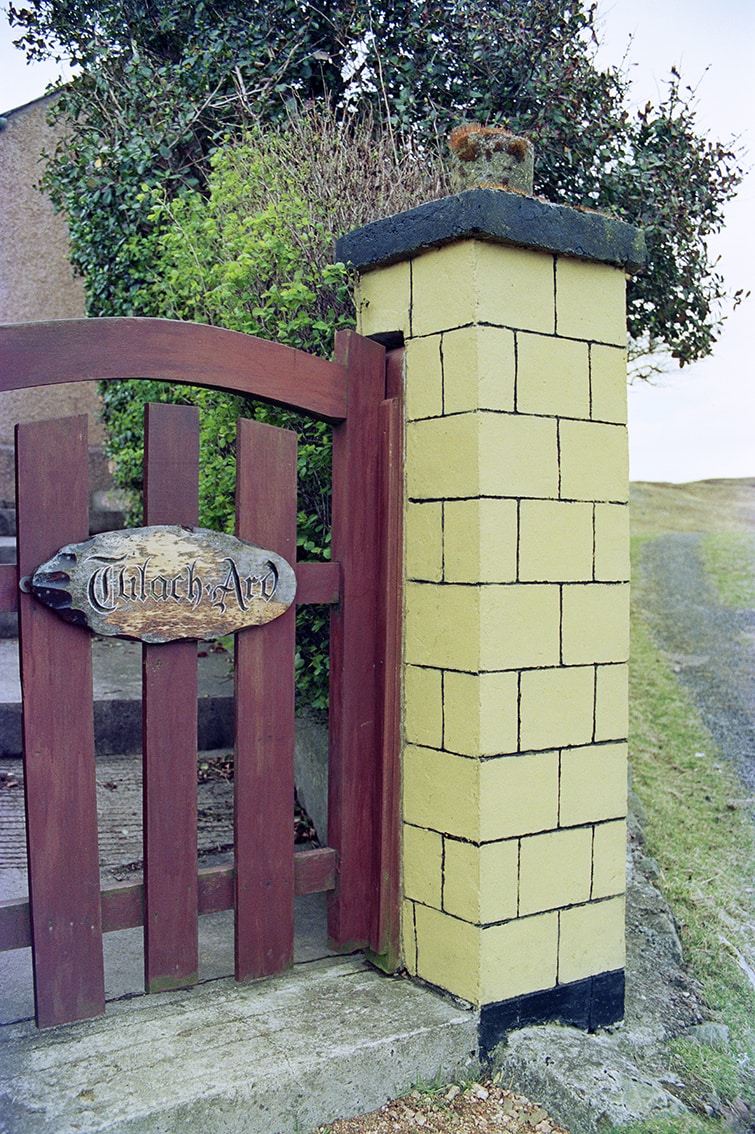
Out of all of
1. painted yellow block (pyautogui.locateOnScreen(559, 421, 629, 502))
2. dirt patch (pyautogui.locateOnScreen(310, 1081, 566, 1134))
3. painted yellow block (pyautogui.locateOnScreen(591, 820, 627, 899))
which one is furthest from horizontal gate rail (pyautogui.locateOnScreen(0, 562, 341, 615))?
dirt patch (pyautogui.locateOnScreen(310, 1081, 566, 1134))

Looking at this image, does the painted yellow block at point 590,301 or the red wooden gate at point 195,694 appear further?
the painted yellow block at point 590,301

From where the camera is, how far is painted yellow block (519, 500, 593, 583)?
2525mm

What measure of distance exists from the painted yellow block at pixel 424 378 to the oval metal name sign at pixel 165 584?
55cm

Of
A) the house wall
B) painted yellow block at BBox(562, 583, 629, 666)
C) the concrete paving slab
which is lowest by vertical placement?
the concrete paving slab

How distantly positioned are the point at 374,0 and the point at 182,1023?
5498 mm

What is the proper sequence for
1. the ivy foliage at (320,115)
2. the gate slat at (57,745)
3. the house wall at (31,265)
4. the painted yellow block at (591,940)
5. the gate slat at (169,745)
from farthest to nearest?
1. the house wall at (31,265)
2. the ivy foliage at (320,115)
3. the painted yellow block at (591,940)
4. the gate slat at (169,745)
5. the gate slat at (57,745)

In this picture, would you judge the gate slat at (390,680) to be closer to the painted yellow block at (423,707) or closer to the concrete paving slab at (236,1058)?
the painted yellow block at (423,707)

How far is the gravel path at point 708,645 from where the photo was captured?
18.5 feet

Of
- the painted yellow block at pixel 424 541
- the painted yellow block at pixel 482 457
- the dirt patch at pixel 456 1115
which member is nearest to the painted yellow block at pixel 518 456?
the painted yellow block at pixel 482 457

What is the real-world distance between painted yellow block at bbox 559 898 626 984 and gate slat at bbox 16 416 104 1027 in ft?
3.95

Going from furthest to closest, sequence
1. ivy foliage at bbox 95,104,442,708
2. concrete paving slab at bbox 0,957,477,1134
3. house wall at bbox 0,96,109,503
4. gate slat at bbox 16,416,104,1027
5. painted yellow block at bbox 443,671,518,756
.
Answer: house wall at bbox 0,96,109,503 → ivy foliage at bbox 95,104,442,708 → painted yellow block at bbox 443,671,518,756 → gate slat at bbox 16,416,104,1027 → concrete paving slab at bbox 0,957,477,1134

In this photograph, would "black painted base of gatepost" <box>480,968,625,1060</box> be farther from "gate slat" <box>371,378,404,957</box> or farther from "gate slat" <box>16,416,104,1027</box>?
"gate slat" <box>16,416,104,1027</box>

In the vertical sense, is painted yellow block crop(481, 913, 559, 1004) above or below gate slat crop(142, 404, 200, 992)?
below

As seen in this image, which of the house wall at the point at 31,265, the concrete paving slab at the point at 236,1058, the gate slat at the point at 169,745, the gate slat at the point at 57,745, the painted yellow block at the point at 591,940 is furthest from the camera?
the house wall at the point at 31,265
